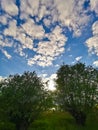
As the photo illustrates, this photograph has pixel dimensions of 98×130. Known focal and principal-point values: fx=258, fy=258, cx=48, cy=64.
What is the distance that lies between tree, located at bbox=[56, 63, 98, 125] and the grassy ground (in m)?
2.75

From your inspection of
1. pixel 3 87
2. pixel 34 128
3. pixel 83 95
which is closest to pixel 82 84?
pixel 83 95

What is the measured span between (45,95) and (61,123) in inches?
771

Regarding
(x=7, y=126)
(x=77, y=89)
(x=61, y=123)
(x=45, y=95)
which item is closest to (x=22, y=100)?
(x=45, y=95)

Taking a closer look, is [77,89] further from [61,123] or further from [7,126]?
[7,126]

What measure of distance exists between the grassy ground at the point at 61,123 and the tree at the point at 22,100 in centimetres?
1082

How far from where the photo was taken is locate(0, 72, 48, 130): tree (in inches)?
2275

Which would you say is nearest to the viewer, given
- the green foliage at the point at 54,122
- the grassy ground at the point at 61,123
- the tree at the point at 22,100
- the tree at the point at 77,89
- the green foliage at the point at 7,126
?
the tree at the point at 22,100

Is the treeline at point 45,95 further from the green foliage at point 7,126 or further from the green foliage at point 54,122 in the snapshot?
the green foliage at point 54,122

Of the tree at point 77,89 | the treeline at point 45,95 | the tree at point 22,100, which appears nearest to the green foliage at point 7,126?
the treeline at point 45,95

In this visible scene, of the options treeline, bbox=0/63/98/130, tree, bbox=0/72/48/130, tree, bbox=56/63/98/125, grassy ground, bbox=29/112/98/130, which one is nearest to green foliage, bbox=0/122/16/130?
A: treeline, bbox=0/63/98/130

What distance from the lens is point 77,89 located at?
76.3 m

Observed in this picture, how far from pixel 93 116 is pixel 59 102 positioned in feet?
36.9

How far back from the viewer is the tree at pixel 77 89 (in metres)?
75.1

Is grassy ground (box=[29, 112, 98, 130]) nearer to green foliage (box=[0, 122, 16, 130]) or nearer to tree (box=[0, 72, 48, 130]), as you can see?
green foliage (box=[0, 122, 16, 130])
